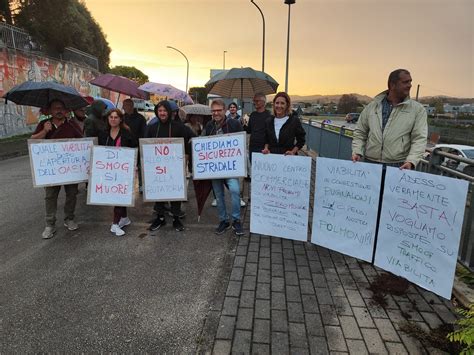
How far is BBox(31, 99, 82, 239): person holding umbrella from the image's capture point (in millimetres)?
4535

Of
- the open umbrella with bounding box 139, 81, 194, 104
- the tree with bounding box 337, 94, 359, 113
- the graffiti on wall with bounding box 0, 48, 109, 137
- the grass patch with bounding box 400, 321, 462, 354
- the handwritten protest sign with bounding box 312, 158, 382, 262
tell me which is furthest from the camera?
the tree with bounding box 337, 94, 359, 113

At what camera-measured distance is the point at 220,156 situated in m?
4.58

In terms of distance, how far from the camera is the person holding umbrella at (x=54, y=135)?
454 centimetres

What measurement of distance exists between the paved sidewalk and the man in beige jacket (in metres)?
1.29

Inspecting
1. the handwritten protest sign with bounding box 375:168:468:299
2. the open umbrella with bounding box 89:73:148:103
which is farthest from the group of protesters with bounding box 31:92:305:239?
the open umbrella with bounding box 89:73:148:103

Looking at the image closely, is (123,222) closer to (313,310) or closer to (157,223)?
(157,223)

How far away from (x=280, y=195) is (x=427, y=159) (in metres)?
1.97

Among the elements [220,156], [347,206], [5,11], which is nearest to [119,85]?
[220,156]

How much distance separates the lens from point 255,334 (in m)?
2.66

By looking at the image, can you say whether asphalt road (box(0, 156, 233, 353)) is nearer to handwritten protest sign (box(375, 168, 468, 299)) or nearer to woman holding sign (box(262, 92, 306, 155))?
woman holding sign (box(262, 92, 306, 155))

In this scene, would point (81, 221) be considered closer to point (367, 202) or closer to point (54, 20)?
point (367, 202)

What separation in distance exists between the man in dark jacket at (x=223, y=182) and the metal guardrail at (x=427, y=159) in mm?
2478

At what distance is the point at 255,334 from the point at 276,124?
284 centimetres

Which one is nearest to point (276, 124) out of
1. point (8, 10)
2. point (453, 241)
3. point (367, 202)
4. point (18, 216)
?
point (367, 202)
